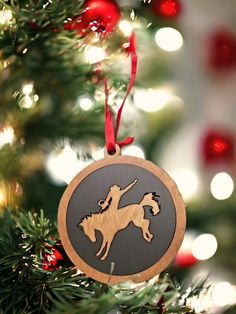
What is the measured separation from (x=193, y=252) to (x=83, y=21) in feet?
1.17

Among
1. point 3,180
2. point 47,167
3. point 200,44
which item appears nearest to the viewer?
point 3,180

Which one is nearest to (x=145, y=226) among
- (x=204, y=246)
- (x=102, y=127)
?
(x=102, y=127)

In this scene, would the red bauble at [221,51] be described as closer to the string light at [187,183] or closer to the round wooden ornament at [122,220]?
the string light at [187,183]

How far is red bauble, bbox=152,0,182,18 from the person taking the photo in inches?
33.2

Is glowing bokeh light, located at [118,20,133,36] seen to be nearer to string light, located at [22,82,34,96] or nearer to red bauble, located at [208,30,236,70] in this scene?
string light, located at [22,82,34,96]

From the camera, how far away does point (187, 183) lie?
0.84m

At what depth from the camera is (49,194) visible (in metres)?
0.76

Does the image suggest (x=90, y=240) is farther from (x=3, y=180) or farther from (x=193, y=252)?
(x=193, y=252)

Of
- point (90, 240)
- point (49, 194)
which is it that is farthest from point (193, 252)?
point (90, 240)

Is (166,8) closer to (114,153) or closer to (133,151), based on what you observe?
(133,151)

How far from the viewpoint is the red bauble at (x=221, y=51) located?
36.3 inches

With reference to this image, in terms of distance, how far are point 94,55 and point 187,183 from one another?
0.26 metres

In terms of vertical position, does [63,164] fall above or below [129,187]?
below

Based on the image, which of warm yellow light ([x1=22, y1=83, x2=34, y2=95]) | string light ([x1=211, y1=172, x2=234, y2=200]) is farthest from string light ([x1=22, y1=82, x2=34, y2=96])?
string light ([x1=211, y1=172, x2=234, y2=200])
